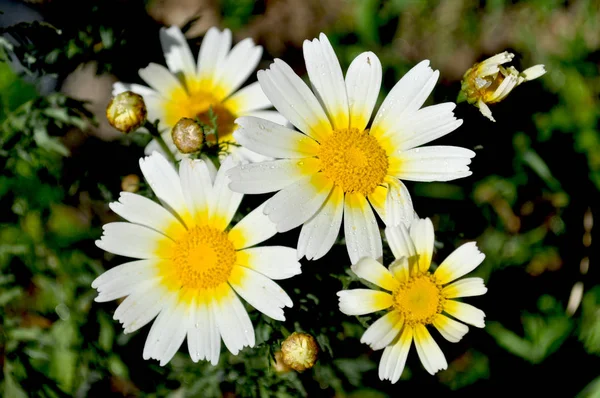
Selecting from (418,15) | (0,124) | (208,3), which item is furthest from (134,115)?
(418,15)

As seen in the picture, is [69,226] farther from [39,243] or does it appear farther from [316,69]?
[316,69]

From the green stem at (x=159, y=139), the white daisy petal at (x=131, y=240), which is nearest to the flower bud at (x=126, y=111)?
the green stem at (x=159, y=139)

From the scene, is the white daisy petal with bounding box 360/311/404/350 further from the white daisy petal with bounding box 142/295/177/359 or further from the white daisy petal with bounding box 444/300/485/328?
the white daisy petal with bounding box 142/295/177/359

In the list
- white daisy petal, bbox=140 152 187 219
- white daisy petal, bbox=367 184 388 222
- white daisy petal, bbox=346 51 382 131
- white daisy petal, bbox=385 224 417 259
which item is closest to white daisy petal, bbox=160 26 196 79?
white daisy petal, bbox=140 152 187 219

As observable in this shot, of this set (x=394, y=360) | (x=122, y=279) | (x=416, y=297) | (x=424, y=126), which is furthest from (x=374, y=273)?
(x=122, y=279)

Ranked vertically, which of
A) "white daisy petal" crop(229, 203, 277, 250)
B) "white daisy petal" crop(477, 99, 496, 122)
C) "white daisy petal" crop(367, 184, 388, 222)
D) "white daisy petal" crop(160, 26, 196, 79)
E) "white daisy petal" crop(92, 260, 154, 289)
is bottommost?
"white daisy petal" crop(92, 260, 154, 289)
